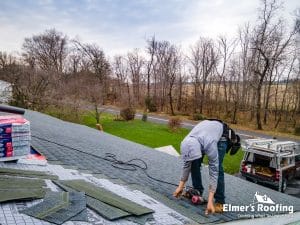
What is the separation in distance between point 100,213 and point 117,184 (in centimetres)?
137

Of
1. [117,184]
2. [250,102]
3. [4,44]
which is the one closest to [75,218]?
[117,184]

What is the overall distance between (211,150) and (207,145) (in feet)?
0.23

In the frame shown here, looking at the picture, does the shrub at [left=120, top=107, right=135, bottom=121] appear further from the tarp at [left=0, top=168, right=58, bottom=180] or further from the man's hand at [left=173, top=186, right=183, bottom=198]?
the tarp at [left=0, top=168, right=58, bottom=180]

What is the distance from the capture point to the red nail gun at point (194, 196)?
3673 mm

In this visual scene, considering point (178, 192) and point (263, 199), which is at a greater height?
point (178, 192)

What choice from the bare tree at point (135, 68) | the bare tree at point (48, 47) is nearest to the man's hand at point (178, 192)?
the bare tree at point (135, 68)

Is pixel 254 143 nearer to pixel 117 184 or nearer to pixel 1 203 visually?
pixel 117 184

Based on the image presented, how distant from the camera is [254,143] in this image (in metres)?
11.5

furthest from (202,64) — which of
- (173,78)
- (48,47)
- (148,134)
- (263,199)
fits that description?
(263,199)

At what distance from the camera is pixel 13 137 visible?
3.74 meters

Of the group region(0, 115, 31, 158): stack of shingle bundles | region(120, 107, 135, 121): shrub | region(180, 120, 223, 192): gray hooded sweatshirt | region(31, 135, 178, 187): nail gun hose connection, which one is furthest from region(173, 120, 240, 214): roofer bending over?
region(120, 107, 135, 121): shrub

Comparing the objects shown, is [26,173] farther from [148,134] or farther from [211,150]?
[148,134]

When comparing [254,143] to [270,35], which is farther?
[270,35]

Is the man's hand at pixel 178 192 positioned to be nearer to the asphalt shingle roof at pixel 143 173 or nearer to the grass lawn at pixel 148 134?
the asphalt shingle roof at pixel 143 173
